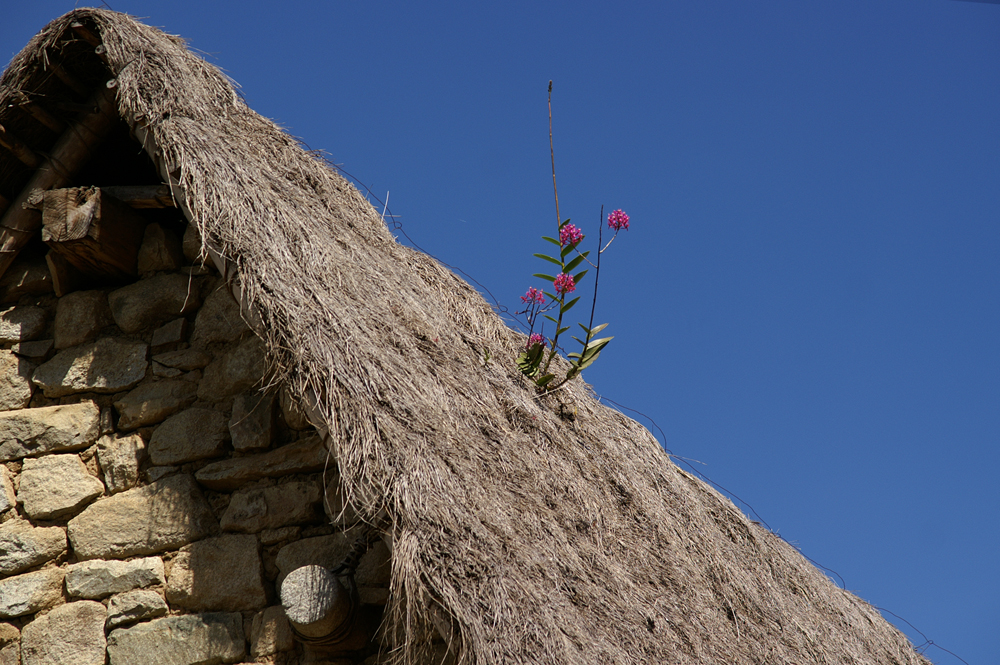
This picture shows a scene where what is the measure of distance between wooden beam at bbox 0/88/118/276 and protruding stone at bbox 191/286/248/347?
864 millimetres

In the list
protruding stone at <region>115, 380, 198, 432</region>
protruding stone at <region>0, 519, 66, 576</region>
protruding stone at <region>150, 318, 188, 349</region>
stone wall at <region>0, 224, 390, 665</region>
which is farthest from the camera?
protruding stone at <region>150, 318, 188, 349</region>

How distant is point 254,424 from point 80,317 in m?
0.97

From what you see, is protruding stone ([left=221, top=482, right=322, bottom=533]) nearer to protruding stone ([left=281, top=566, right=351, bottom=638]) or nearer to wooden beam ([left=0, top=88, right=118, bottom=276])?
protruding stone ([left=281, top=566, right=351, bottom=638])

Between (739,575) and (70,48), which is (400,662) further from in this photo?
(70,48)

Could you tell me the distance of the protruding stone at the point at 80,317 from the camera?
3.34 metres

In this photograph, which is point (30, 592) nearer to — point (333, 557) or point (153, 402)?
point (153, 402)

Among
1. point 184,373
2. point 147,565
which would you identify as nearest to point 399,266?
point 184,373

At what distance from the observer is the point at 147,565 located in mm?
2887

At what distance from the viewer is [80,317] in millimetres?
3367

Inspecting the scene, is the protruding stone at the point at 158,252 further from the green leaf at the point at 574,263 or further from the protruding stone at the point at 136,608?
the green leaf at the point at 574,263

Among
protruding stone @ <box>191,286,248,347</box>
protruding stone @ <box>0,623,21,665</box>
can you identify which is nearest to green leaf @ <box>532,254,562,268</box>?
protruding stone @ <box>191,286,248,347</box>

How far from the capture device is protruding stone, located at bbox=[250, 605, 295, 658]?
2.68 m

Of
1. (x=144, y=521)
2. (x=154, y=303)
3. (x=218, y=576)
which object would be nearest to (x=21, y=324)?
(x=154, y=303)

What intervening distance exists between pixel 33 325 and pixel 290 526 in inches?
58.0
